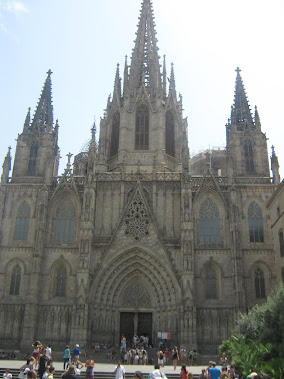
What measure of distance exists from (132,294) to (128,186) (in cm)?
941

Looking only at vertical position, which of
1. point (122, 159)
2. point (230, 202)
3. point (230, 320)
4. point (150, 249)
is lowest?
point (230, 320)

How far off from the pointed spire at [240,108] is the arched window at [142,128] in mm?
8848

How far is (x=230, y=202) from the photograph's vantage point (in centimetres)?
3650

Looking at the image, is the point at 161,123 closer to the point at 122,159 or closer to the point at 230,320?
the point at 122,159

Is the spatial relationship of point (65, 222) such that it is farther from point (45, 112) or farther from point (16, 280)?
point (45, 112)

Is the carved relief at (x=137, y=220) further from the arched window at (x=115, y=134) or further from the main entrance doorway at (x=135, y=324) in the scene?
the arched window at (x=115, y=134)

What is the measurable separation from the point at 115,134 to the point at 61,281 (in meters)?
16.5

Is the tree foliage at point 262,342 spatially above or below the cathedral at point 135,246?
below

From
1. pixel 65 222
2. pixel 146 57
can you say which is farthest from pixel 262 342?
pixel 146 57

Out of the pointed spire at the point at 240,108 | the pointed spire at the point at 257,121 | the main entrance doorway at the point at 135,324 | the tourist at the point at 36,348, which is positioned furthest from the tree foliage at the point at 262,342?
the pointed spire at the point at 240,108

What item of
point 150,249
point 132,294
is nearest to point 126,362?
point 132,294

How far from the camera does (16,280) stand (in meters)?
36.0

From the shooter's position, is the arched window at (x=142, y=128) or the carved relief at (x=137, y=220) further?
the arched window at (x=142, y=128)

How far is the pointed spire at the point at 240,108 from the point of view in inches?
1688
